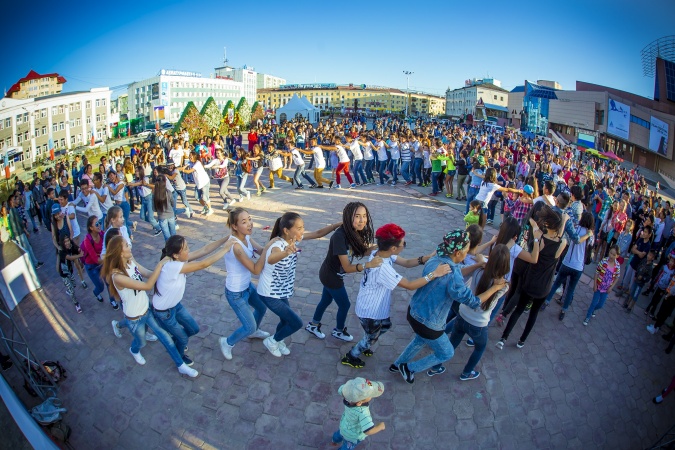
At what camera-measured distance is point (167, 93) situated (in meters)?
81.9

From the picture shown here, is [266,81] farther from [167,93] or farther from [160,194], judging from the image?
[160,194]

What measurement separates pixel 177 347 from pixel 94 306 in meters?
2.36

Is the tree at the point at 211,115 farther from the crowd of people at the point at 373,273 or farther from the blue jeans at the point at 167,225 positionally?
the blue jeans at the point at 167,225

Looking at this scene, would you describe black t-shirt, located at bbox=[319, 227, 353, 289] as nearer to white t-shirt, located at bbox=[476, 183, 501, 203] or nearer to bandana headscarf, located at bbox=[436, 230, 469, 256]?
bandana headscarf, located at bbox=[436, 230, 469, 256]

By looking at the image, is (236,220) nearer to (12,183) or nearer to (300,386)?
(300,386)

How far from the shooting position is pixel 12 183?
7.29 m

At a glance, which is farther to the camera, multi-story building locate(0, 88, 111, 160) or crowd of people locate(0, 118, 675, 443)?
multi-story building locate(0, 88, 111, 160)

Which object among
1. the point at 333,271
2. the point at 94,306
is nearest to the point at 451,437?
the point at 333,271

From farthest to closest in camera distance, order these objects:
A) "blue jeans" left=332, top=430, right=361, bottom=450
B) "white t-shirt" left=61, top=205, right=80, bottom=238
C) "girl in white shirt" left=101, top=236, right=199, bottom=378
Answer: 1. "white t-shirt" left=61, top=205, right=80, bottom=238
2. "girl in white shirt" left=101, top=236, right=199, bottom=378
3. "blue jeans" left=332, top=430, right=361, bottom=450

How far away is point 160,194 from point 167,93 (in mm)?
Result: 87529

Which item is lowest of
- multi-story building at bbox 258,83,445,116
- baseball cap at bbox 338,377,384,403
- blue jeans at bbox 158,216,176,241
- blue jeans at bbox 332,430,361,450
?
blue jeans at bbox 332,430,361,450

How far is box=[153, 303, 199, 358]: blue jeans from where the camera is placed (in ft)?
12.4

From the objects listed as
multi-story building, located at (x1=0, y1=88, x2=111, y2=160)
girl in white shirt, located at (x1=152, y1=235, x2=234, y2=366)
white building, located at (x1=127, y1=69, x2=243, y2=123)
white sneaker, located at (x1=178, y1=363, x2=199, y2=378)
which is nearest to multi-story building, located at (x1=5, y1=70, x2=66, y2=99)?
multi-story building, located at (x1=0, y1=88, x2=111, y2=160)

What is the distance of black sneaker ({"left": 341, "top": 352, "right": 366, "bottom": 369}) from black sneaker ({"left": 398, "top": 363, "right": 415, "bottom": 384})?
45 cm
